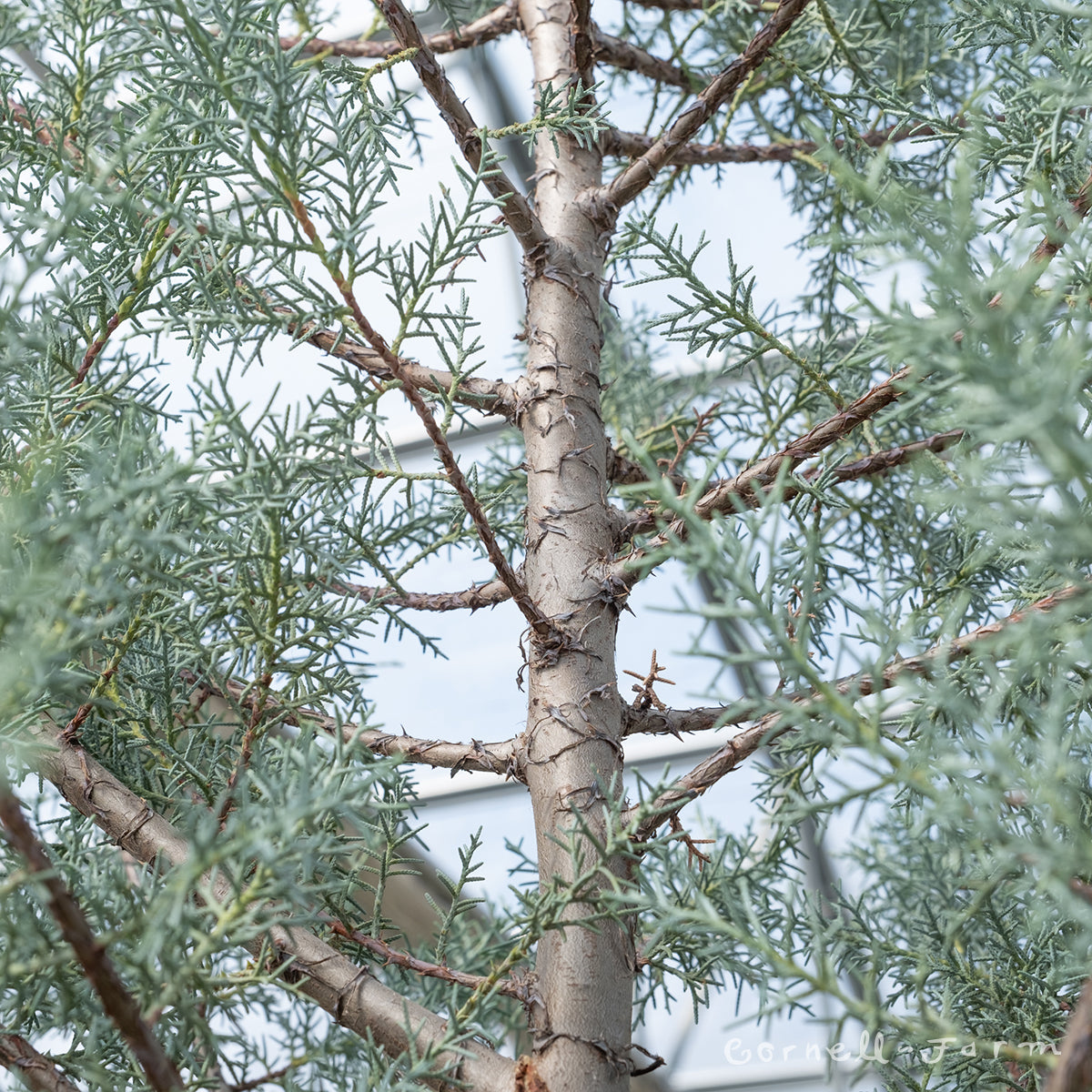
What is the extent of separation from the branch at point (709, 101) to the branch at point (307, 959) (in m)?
0.61

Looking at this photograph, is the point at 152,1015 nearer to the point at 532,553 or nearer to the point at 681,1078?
the point at 532,553

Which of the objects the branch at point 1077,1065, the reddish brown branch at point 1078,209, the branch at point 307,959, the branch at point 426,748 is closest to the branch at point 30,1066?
the branch at point 307,959

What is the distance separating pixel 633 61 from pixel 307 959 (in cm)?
90

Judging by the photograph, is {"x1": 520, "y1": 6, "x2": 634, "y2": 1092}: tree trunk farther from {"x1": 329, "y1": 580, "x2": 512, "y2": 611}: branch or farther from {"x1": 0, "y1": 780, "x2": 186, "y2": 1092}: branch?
Result: {"x1": 0, "y1": 780, "x2": 186, "y2": 1092}: branch

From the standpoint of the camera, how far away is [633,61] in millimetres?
1073

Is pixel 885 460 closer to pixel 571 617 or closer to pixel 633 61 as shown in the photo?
pixel 571 617

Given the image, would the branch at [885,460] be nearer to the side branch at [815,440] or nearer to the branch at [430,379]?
the side branch at [815,440]

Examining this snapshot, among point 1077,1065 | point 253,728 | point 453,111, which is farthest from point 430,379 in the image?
point 1077,1065

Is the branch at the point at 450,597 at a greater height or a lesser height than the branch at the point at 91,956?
greater

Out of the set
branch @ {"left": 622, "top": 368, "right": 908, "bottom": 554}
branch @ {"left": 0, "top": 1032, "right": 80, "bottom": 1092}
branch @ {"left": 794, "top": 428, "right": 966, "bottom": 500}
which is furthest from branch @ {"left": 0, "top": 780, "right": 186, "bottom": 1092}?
branch @ {"left": 794, "top": 428, "right": 966, "bottom": 500}

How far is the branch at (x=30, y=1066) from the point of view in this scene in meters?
0.54

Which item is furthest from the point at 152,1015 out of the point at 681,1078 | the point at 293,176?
the point at 681,1078

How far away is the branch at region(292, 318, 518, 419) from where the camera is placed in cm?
78

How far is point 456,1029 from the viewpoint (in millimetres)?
564
